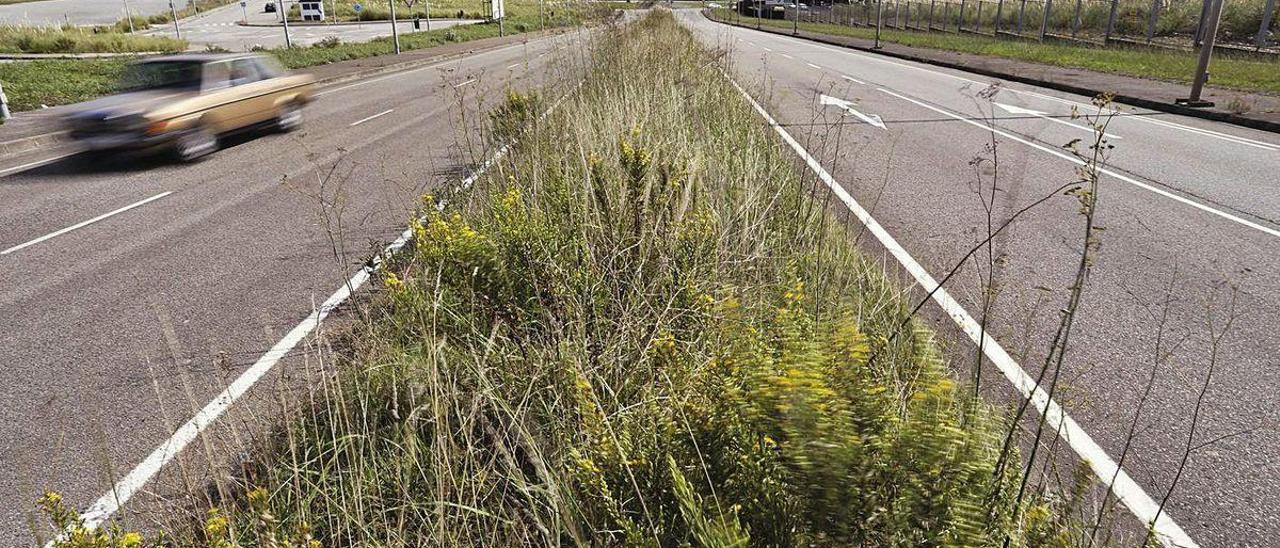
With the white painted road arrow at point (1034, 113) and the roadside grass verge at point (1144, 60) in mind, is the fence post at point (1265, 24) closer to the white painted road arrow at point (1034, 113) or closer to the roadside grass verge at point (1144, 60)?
the roadside grass verge at point (1144, 60)

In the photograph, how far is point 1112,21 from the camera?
25344 millimetres

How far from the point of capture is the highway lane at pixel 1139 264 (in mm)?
3135

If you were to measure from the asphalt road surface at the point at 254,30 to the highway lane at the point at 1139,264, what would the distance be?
3682 centimetres

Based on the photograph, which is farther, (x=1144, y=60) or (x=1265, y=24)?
(x=1144, y=60)

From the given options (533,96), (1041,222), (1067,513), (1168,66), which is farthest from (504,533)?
(1168,66)

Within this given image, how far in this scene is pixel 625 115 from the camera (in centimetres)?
621

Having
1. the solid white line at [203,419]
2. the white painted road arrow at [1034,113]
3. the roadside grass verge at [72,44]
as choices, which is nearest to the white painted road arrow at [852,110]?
the white painted road arrow at [1034,113]

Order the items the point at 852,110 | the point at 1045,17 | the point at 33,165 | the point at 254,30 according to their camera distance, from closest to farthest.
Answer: the point at 33,165, the point at 852,110, the point at 1045,17, the point at 254,30

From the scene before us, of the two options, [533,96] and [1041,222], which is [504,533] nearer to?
[1041,222]

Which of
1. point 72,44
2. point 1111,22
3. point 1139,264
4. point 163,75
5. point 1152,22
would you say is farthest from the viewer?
point 72,44

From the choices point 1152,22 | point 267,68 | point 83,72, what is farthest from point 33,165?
point 1152,22

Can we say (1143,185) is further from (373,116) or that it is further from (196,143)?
(373,116)

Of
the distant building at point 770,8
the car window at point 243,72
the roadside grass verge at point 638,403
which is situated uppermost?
the distant building at point 770,8

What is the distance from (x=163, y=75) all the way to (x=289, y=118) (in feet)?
7.44
